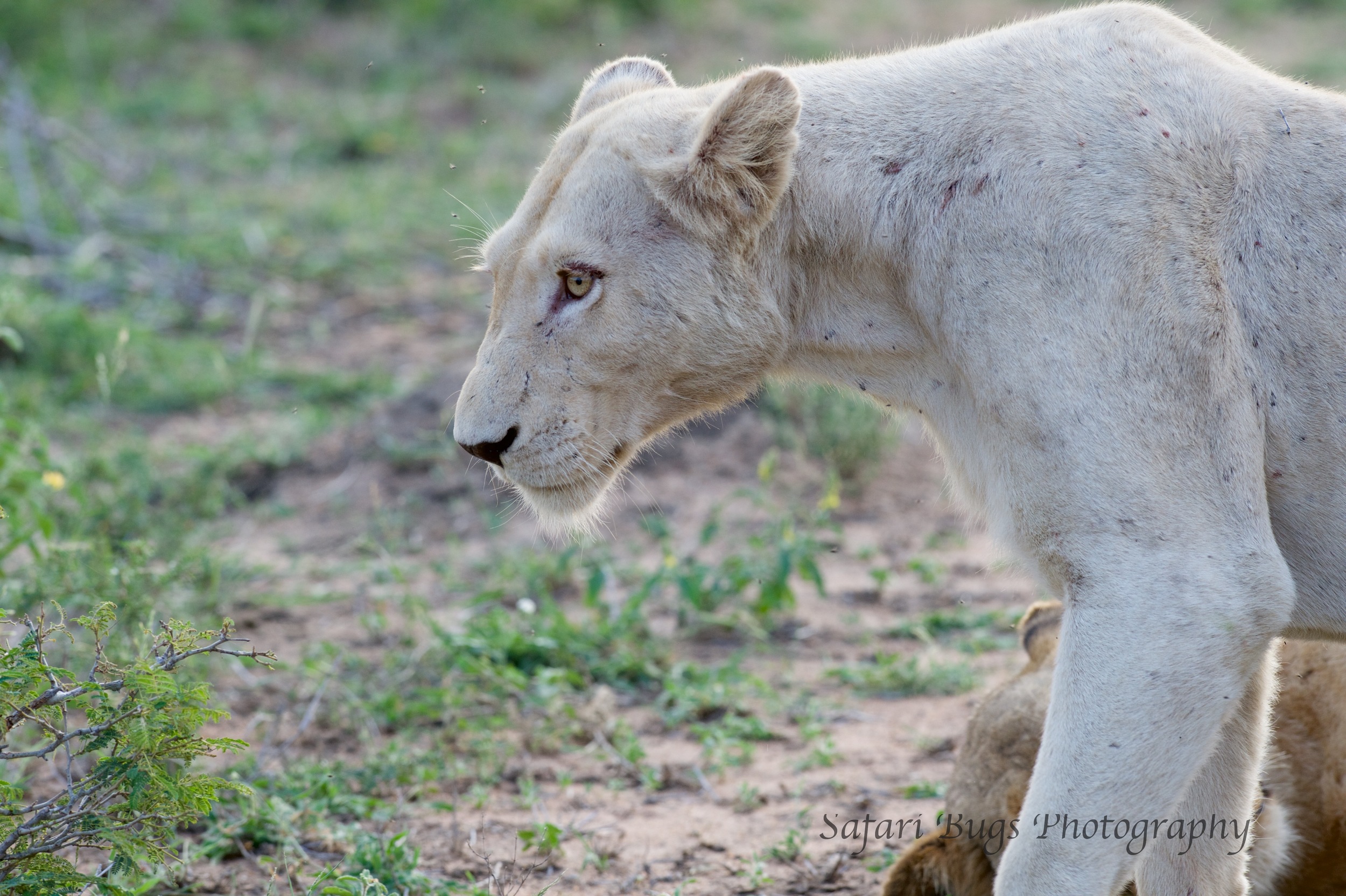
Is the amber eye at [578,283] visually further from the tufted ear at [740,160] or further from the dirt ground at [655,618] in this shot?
the dirt ground at [655,618]

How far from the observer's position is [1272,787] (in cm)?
351

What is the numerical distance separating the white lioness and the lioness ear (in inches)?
30.7

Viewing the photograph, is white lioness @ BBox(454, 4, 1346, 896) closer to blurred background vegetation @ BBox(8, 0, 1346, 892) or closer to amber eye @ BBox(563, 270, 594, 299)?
amber eye @ BBox(563, 270, 594, 299)

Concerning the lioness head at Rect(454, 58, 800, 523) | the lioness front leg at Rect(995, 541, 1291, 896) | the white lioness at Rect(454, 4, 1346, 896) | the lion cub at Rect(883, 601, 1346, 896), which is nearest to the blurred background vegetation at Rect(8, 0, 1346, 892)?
the lioness head at Rect(454, 58, 800, 523)

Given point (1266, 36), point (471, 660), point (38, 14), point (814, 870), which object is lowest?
point (38, 14)

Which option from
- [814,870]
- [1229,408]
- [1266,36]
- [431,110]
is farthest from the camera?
[1266,36]

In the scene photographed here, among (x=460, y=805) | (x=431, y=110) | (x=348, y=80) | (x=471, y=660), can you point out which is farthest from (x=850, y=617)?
(x=348, y=80)

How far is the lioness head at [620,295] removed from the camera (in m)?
3.10

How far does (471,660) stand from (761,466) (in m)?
1.68

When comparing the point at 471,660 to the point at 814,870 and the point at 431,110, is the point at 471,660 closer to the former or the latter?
the point at 814,870

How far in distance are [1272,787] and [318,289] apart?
23.7 feet

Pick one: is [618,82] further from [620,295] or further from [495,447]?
[495,447]

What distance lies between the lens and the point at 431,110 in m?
12.9

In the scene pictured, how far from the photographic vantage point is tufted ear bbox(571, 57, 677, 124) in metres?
3.60
